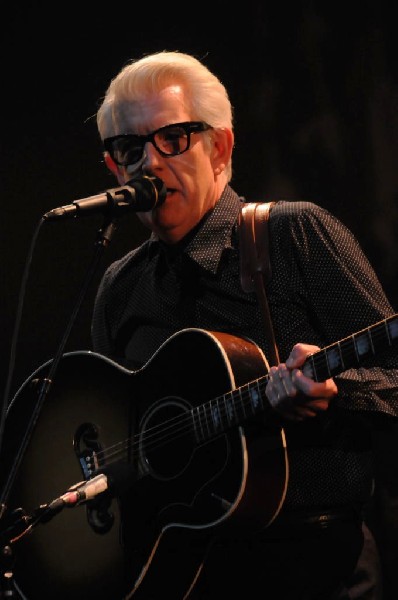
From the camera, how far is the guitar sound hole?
2.30 metres

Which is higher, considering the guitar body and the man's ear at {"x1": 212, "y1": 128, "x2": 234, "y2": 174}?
the man's ear at {"x1": 212, "y1": 128, "x2": 234, "y2": 174}

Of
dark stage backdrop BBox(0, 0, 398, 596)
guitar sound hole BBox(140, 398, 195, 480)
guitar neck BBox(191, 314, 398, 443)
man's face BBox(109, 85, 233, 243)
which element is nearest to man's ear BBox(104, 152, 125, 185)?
man's face BBox(109, 85, 233, 243)

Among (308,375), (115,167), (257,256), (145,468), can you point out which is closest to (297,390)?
(308,375)

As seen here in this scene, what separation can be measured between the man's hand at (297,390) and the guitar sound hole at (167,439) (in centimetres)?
30

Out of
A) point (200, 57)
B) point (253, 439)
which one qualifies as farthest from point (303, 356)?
point (200, 57)

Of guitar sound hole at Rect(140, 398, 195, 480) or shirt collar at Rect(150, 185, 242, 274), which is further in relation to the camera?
shirt collar at Rect(150, 185, 242, 274)

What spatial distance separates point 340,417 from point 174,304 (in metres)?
0.64

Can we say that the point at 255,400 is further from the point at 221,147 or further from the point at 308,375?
the point at 221,147

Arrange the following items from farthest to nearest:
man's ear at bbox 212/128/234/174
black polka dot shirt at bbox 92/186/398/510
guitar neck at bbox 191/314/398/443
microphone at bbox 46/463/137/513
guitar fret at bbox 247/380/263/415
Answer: man's ear at bbox 212/128/234/174 → microphone at bbox 46/463/137/513 → black polka dot shirt at bbox 92/186/398/510 → guitar fret at bbox 247/380/263/415 → guitar neck at bbox 191/314/398/443

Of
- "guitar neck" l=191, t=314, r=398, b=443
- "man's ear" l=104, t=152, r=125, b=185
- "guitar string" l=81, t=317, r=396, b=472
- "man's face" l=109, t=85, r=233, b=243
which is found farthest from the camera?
"man's ear" l=104, t=152, r=125, b=185

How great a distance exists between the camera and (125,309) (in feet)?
9.53

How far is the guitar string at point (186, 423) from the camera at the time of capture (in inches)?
78.4

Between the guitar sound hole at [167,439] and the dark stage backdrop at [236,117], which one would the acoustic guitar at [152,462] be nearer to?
the guitar sound hole at [167,439]

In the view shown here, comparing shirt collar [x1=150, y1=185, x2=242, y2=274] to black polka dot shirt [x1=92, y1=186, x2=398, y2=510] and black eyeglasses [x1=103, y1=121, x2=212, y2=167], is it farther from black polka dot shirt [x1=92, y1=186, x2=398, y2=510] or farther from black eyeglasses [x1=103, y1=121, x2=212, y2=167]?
black eyeglasses [x1=103, y1=121, x2=212, y2=167]
